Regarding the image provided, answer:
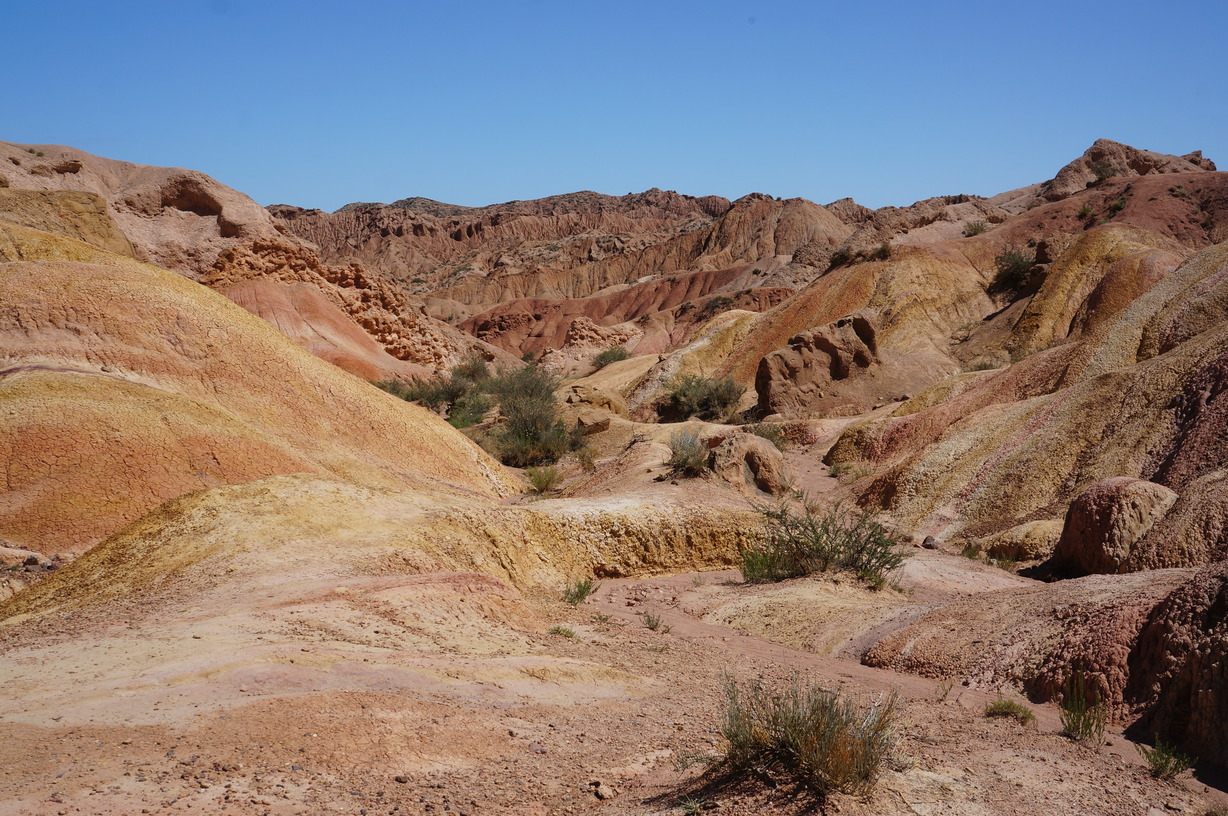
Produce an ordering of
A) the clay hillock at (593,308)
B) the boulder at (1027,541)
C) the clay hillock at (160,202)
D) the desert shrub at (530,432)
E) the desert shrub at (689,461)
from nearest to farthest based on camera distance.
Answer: the boulder at (1027,541) < the desert shrub at (689,461) < the desert shrub at (530,432) < the clay hillock at (160,202) < the clay hillock at (593,308)

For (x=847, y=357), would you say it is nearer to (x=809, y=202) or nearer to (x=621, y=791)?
(x=621, y=791)

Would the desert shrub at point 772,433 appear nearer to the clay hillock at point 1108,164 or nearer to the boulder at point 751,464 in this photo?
the boulder at point 751,464

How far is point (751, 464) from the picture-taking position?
13.7 metres

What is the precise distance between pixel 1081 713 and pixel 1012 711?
17.8 inches

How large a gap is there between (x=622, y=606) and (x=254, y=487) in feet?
12.2

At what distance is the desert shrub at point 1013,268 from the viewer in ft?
106

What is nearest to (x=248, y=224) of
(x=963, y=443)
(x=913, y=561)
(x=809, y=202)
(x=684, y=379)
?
(x=684, y=379)

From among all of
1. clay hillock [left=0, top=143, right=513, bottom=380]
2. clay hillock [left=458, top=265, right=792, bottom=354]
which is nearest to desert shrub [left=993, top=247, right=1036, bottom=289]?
clay hillock [left=0, top=143, right=513, bottom=380]

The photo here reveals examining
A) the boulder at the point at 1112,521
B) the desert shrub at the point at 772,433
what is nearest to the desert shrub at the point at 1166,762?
the boulder at the point at 1112,521

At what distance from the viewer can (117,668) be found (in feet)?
16.2

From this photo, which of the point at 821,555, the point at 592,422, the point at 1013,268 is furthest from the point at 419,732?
the point at 1013,268

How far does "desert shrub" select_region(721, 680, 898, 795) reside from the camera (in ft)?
12.6

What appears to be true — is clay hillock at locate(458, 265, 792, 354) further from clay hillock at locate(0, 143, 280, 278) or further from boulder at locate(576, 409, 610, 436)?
boulder at locate(576, 409, 610, 436)

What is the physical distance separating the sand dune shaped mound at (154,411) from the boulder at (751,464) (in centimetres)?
348
